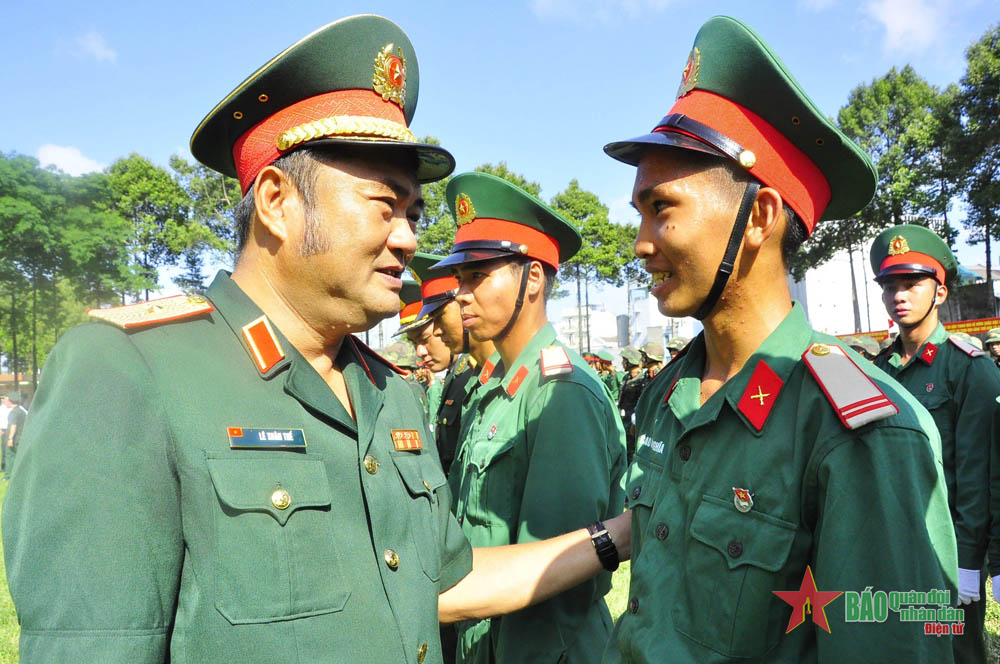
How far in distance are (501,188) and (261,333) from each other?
273 cm

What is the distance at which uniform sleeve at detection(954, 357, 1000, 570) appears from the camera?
452cm

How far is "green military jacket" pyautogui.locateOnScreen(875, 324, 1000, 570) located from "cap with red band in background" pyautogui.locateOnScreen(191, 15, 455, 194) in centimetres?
462

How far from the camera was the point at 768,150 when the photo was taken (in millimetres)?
1985

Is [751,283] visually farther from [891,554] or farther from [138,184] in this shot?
[138,184]

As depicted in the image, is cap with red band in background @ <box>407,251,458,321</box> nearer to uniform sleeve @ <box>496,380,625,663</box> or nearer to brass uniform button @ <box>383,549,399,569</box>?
uniform sleeve @ <box>496,380,625,663</box>

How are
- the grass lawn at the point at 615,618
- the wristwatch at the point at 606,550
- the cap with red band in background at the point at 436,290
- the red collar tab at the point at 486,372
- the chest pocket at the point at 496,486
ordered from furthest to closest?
the cap with red band in background at the point at 436,290 → the grass lawn at the point at 615,618 → the red collar tab at the point at 486,372 → the chest pocket at the point at 496,486 → the wristwatch at the point at 606,550

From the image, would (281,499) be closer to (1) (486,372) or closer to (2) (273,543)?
(2) (273,543)

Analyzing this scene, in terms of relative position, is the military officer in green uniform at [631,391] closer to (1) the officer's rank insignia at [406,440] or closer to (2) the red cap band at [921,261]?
(2) the red cap band at [921,261]

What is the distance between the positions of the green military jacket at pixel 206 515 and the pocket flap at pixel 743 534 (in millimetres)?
827

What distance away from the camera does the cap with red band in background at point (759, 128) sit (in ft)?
6.34

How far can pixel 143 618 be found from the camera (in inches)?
50.9

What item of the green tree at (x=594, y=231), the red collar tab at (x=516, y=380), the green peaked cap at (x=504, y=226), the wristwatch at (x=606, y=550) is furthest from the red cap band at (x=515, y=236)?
the green tree at (x=594, y=231)

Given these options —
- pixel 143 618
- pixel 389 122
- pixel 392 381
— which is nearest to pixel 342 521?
pixel 143 618

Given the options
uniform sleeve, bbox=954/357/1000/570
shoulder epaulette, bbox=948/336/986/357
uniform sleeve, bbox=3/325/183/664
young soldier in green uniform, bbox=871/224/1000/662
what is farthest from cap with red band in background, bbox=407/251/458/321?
uniform sleeve, bbox=3/325/183/664
